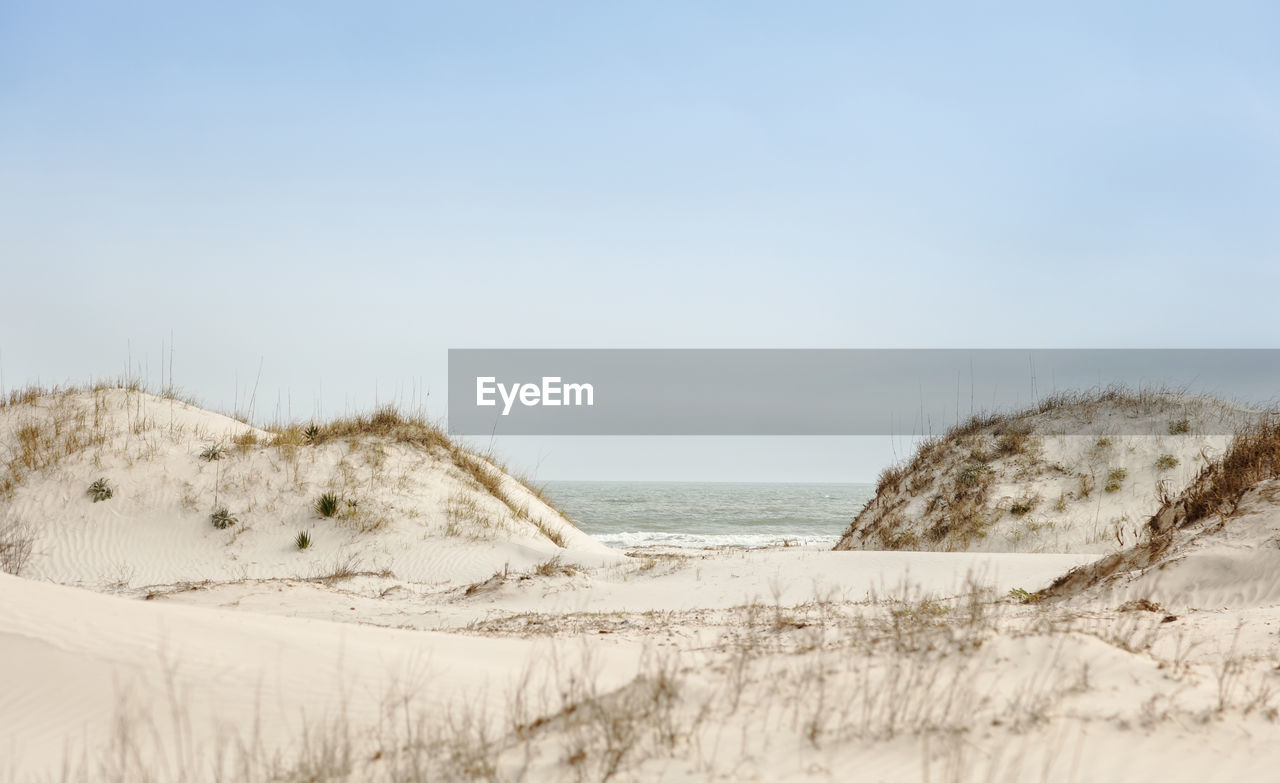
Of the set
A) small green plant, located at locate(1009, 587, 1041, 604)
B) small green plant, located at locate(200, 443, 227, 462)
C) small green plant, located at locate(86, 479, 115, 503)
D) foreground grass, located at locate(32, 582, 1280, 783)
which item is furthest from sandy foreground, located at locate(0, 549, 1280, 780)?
small green plant, located at locate(200, 443, 227, 462)

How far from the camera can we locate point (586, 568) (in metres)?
15.2

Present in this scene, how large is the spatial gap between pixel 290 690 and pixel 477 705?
123 centimetres

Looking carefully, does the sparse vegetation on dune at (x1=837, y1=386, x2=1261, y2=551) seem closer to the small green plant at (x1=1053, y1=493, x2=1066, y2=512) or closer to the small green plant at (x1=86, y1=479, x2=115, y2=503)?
the small green plant at (x1=1053, y1=493, x2=1066, y2=512)

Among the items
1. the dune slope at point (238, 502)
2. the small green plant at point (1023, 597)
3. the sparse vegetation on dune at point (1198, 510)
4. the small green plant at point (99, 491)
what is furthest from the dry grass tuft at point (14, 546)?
the sparse vegetation on dune at point (1198, 510)

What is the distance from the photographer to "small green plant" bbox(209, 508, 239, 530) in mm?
18328

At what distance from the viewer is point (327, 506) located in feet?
61.4

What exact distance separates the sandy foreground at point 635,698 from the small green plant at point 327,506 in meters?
11.4

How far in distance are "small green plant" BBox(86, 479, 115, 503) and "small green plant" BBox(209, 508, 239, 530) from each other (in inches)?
88.9

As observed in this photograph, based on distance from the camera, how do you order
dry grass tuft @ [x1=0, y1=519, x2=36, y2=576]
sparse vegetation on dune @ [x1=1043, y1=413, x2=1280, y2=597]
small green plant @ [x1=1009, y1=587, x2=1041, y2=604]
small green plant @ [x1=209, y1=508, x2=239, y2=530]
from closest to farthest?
small green plant @ [x1=1009, y1=587, x2=1041, y2=604]
sparse vegetation on dune @ [x1=1043, y1=413, x2=1280, y2=597]
dry grass tuft @ [x1=0, y1=519, x2=36, y2=576]
small green plant @ [x1=209, y1=508, x2=239, y2=530]

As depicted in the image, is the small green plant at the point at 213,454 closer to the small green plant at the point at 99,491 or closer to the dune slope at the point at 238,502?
the dune slope at the point at 238,502

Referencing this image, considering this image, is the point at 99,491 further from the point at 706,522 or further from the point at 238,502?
the point at 706,522

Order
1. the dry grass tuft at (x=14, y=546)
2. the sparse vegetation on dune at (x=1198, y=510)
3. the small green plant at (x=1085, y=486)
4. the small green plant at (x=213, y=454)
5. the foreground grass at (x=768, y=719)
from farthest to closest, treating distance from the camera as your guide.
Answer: the small green plant at (x=213, y=454) → the small green plant at (x=1085, y=486) → the dry grass tuft at (x=14, y=546) → the sparse vegetation on dune at (x=1198, y=510) → the foreground grass at (x=768, y=719)

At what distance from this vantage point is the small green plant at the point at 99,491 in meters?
18.7

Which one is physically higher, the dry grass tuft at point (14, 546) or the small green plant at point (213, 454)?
the small green plant at point (213, 454)
